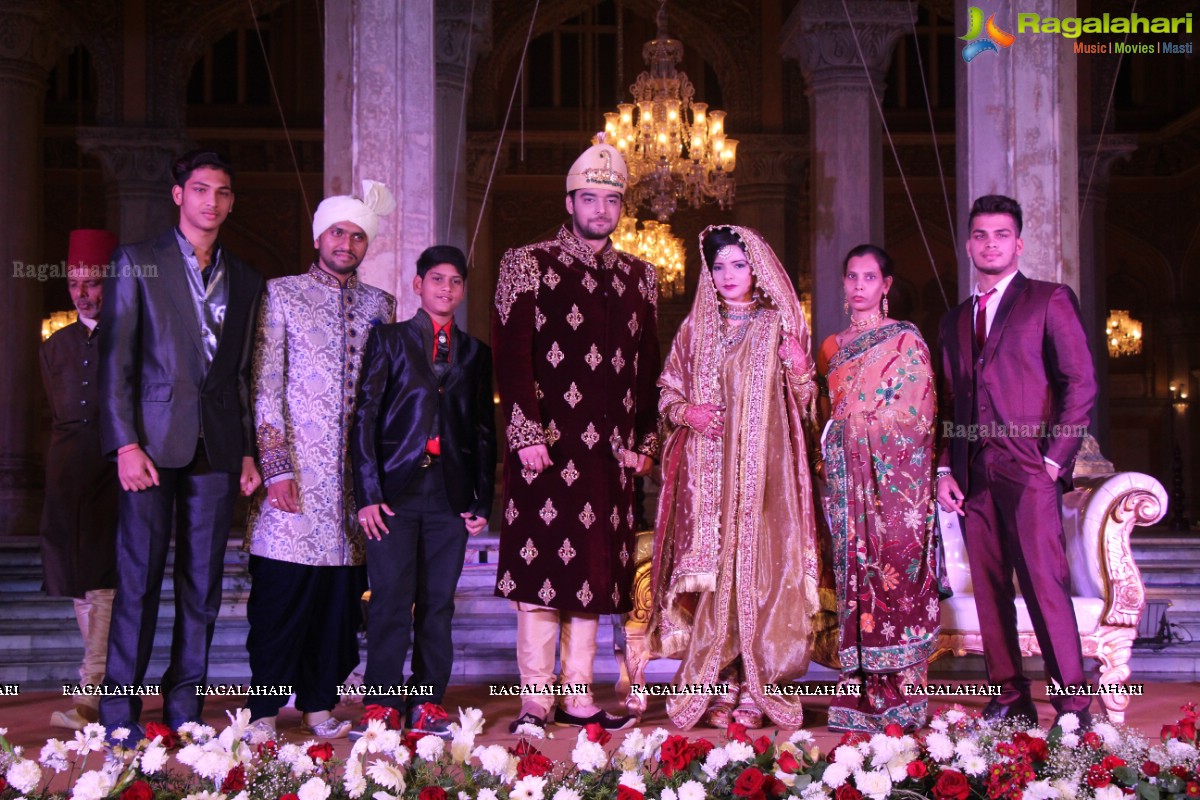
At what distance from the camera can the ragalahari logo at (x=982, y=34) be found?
625 cm

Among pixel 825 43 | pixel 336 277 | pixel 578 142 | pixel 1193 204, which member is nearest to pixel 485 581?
pixel 336 277

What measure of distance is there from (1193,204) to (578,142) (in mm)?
7624

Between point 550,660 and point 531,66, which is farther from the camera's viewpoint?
point 531,66

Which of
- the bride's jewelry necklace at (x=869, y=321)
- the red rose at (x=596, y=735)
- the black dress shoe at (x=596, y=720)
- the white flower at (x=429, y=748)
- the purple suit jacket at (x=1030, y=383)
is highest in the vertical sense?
the bride's jewelry necklace at (x=869, y=321)

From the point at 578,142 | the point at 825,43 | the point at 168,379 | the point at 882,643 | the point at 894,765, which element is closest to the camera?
the point at 894,765

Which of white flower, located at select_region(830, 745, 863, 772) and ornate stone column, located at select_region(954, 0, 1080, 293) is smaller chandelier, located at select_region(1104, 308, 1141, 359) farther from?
white flower, located at select_region(830, 745, 863, 772)

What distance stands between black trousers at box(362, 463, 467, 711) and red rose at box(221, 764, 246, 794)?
1501 millimetres

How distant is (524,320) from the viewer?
4.33 m

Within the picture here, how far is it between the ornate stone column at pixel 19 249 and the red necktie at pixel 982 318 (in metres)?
7.64

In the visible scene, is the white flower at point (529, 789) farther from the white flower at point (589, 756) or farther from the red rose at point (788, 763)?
the red rose at point (788, 763)

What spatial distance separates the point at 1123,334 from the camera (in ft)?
51.1

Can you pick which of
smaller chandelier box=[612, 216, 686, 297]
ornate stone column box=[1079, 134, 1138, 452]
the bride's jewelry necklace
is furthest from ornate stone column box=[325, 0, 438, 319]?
ornate stone column box=[1079, 134, 1138, 452]

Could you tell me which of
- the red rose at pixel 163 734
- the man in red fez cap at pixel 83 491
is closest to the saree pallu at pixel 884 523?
the red rose at pixel 163 734

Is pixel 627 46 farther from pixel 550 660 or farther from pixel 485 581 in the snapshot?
pixel 550 660
